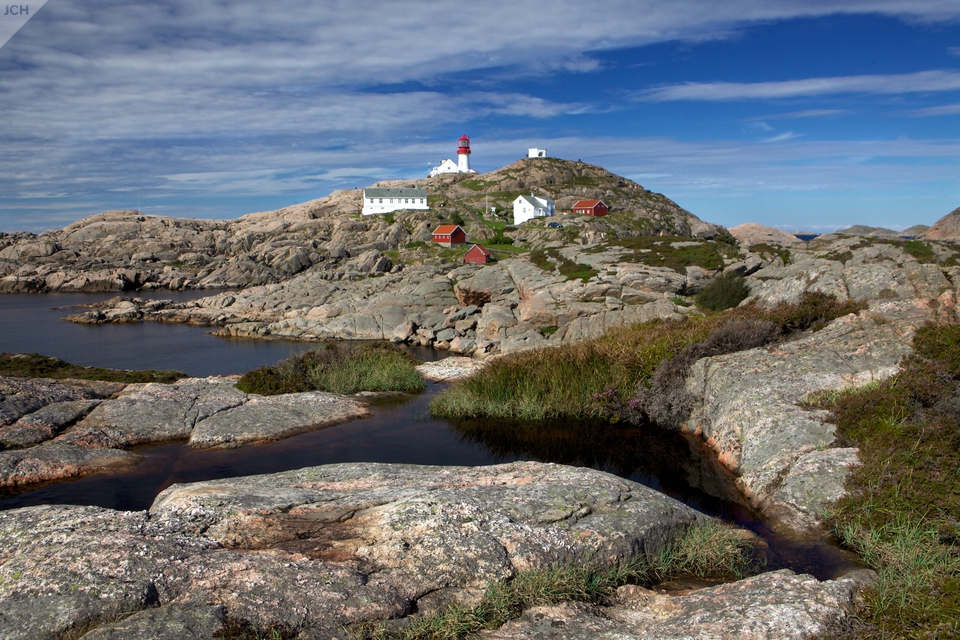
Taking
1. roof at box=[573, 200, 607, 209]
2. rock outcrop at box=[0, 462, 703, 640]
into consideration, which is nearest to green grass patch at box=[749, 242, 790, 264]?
rock outcrop at box=[0, 462, 703, 640]

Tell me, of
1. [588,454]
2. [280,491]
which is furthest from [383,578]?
[588,454]

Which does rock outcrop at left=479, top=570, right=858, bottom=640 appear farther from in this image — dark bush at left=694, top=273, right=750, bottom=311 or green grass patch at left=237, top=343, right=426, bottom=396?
dark bush at left=694, top=273, right=750, bottom=311

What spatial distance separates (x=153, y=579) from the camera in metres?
7.00

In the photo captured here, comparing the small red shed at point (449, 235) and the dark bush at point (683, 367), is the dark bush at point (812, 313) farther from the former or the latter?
the small red shed at point (449, 235)

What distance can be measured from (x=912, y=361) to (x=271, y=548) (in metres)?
13.5

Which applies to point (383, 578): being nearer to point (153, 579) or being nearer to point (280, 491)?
point (153, 579)

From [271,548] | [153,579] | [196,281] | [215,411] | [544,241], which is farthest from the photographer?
[196,281]

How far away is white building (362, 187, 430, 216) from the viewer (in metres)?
126

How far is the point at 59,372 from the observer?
25.0m

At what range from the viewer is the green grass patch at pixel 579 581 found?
6906mm

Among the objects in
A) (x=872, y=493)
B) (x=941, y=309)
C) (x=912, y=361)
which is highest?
(x=941, y=309)

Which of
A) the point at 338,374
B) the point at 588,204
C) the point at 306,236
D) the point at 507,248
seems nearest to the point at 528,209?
the point at 588,204

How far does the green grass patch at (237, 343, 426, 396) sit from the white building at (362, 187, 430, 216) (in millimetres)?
100677

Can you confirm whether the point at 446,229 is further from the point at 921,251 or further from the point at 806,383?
the point at 806,383
